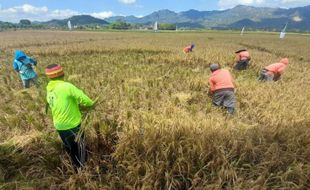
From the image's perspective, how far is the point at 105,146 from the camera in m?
3.92

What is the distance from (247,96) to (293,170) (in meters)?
3.90

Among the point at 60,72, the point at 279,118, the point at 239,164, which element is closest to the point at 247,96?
the point at 279,118

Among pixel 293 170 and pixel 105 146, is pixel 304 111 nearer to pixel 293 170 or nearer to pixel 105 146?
pixel 293 170

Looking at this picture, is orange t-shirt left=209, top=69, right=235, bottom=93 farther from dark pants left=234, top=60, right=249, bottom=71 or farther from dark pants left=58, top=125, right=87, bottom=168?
dark pants left=234, top=60, right=249, bottom=71

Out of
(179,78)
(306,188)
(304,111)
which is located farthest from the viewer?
(179,78)

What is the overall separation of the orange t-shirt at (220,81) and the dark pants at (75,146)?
3883 millimetres

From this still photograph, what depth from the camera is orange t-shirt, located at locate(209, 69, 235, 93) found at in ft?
21.3

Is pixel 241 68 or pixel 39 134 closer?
pixel 39 134

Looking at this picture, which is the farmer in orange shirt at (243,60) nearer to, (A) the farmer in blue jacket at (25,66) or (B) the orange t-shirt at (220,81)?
(B) the orange t-shirt at (220,81)

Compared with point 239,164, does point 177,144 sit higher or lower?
higher

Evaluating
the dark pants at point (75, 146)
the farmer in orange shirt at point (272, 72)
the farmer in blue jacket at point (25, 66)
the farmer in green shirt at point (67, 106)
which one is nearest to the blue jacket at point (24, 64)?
the farmer in blue jacket at point (25, 66)

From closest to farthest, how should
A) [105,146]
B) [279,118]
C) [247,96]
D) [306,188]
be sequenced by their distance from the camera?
[306,188] → [105,146] → [279,118] → [247,96]

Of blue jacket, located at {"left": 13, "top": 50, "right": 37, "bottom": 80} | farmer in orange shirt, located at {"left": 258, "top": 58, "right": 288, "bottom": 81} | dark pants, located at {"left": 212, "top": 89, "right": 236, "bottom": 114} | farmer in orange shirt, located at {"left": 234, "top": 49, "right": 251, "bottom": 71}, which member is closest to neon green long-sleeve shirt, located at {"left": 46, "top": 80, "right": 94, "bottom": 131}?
dark pants, located at {"left": 212, "top": 89, "right": 236, "bottom": 114}

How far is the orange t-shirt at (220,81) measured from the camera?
648cm
